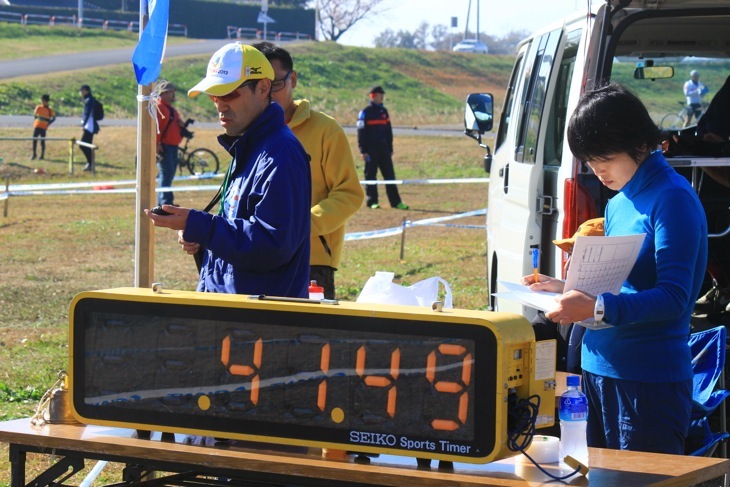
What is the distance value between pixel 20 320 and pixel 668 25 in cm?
563

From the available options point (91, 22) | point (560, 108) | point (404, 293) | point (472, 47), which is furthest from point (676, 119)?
point (472, 47)

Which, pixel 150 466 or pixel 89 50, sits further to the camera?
pixel 89 50

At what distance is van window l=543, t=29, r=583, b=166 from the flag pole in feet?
6.29

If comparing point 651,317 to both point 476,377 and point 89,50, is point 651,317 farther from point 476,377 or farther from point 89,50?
point 89,50

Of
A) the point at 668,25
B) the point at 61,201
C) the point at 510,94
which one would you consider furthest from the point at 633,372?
the point at 61,201

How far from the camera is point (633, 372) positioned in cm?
355

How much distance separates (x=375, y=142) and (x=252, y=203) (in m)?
16.0

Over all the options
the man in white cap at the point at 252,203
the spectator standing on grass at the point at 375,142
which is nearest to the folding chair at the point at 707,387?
the man in white cap at the point at 252,203

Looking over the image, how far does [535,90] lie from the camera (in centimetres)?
638

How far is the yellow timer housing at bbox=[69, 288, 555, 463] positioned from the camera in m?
3.07

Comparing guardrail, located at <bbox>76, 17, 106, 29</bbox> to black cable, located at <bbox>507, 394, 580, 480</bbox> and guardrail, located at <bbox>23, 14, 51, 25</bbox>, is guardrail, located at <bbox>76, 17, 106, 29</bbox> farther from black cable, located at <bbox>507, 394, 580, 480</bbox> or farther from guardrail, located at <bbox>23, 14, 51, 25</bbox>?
black cable, located at <bbox>507, 394, 580, 480</bbox>

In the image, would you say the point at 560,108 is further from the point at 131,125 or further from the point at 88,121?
the point at 131,125

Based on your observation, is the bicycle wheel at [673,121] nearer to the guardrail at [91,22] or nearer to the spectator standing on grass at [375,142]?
the spectator standing on grass at [375,142]

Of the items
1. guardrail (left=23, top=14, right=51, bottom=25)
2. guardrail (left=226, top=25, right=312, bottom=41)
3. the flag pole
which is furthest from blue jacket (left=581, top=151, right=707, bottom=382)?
guardrail (left=226, top=25, right=312, bottom=41)
